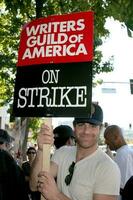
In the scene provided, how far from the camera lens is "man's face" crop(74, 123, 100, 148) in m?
3.64

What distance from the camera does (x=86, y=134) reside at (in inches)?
144

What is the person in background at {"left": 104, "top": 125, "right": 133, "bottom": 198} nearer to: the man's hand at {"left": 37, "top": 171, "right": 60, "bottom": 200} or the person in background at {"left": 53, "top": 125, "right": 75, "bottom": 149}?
the person in background at {"left": 53, "top": 125, "right": 75, "bottom": 149}

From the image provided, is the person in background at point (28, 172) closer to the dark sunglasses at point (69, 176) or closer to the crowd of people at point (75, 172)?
the crowd of people at point (75, 172)

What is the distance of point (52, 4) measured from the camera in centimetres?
899

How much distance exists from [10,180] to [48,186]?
0.64 metres

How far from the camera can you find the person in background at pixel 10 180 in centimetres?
393

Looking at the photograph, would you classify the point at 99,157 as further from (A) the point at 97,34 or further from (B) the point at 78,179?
(A) the point at 97,34

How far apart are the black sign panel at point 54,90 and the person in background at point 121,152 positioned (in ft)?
8.03

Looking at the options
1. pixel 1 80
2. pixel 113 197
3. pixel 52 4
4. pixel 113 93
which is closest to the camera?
pixel 113 197

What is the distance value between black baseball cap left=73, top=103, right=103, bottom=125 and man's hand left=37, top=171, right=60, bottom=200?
0.50m

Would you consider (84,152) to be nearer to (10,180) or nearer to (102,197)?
(102,197)

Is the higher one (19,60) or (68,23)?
(68,23)

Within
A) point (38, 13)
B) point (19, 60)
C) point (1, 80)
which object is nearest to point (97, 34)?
point (38, 13)

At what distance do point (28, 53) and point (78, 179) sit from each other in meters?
1.08
